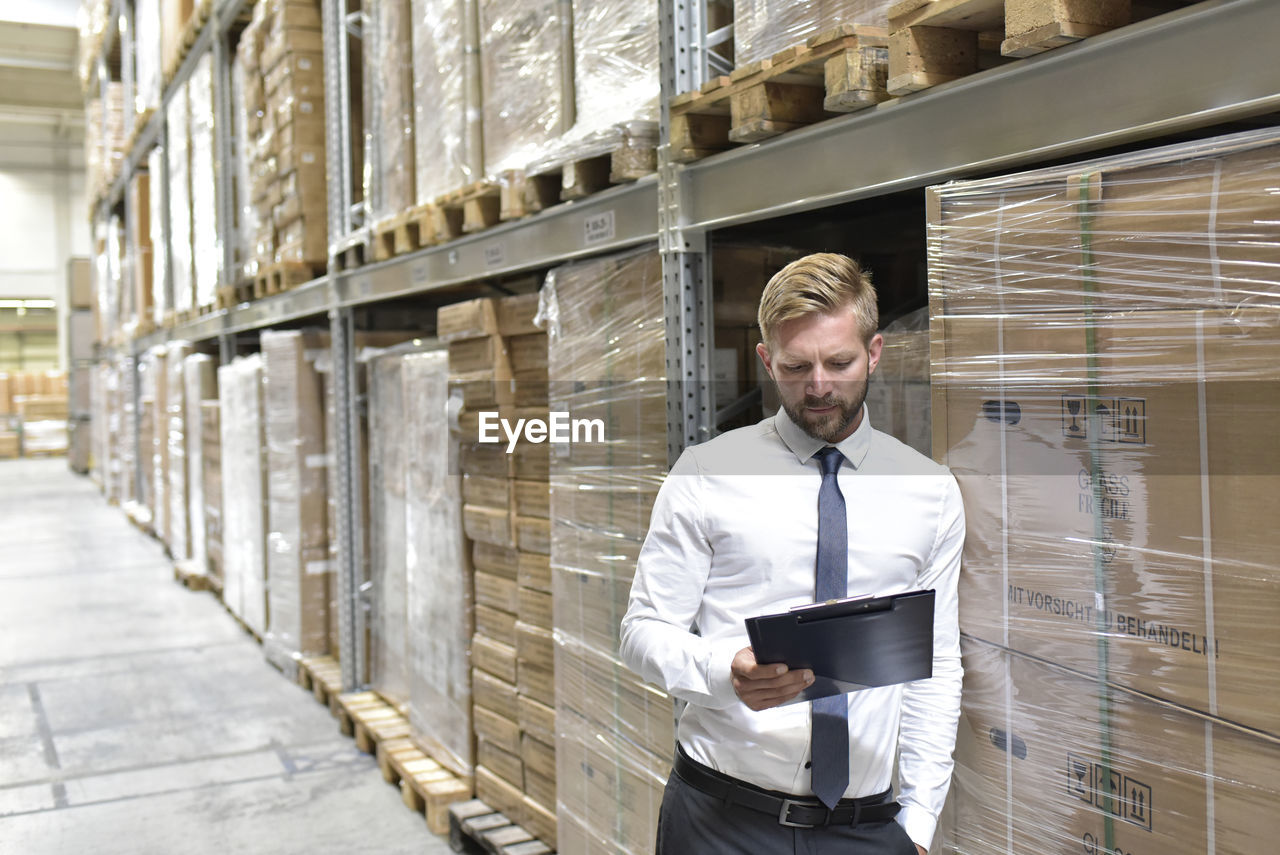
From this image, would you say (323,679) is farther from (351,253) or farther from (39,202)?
(39,202)

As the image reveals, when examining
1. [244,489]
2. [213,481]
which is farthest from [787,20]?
[213,481]

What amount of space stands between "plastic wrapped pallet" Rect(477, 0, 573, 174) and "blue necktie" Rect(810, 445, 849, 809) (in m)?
1.77

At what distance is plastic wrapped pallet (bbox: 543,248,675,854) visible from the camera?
2932 mm

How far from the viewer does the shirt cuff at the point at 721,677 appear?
6.01 feet

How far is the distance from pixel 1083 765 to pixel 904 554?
0.43m

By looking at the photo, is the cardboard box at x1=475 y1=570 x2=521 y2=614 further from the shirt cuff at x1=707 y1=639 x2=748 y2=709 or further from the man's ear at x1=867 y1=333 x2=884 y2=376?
the man's ear at x1=867 y1=333 x2=884 y2=376

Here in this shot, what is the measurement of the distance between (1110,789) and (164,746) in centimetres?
467

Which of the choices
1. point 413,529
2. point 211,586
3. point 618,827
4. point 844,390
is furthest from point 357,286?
point 211,586

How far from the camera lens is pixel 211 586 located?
8.77 m

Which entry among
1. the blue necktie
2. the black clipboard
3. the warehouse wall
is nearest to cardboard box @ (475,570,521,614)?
the blue necktie

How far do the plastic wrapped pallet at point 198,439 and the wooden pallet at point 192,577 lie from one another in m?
0.05

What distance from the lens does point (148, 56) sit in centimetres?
1085

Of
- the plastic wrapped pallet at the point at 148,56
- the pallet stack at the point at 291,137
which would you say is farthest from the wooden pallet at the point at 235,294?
the plastic wrapped pallet at the point at 148,56

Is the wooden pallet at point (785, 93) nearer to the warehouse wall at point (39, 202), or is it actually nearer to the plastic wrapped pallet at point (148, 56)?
the plastic wrapped pallet at point (148, 56)
